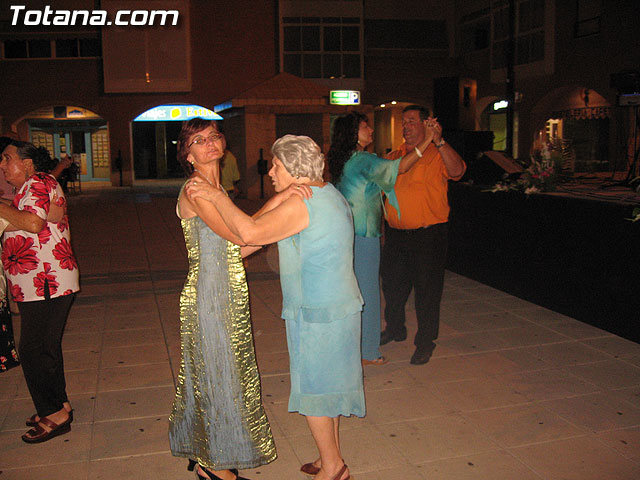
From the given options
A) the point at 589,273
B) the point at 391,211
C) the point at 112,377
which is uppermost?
the point at 391,211

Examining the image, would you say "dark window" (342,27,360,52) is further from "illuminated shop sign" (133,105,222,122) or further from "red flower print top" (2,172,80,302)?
"red flower print top" (2,172,80,302)

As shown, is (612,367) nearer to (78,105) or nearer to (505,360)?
(505,360)

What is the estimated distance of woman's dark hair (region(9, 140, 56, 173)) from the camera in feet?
11.9

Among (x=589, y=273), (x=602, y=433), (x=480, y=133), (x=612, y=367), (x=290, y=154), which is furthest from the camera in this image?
(x=480, y=133)

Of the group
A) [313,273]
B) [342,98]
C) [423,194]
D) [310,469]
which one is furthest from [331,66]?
[313,273]

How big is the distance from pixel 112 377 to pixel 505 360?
2912 millimetres

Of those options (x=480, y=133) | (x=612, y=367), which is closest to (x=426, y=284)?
(x=612, y=367)

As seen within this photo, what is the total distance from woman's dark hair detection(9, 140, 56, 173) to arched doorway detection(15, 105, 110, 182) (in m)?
26.5

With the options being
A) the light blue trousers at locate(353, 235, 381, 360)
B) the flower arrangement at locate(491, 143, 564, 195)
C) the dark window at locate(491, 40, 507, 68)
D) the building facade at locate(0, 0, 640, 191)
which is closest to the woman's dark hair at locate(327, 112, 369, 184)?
the light blue trousers at locate(353, 235, 381, 360)

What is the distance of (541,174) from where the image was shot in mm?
6336

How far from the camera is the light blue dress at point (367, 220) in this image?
14.0ft

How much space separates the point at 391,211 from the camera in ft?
16.2

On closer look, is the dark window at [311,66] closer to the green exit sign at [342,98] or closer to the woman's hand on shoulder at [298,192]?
Answer: the green exit sign at [342,98]

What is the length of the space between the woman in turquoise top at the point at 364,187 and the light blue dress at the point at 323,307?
4.90 feet
